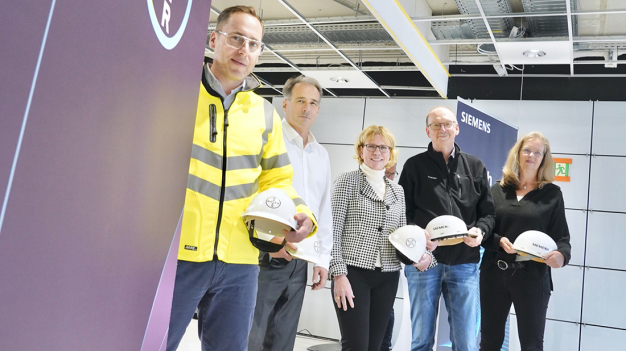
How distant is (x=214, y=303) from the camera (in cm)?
152

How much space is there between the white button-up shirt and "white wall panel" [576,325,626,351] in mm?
4554

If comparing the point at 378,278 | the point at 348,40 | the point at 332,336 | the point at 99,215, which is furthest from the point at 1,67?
the point at 348,40

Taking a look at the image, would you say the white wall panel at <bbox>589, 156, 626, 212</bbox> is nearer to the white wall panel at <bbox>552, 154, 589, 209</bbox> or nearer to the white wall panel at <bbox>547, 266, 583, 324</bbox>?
the white wall panel at <bbox>552, 154, 589, 209</bbox>

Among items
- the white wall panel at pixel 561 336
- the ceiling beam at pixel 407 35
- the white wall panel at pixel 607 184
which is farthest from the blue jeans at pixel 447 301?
the white wall panel at pixel 607 184

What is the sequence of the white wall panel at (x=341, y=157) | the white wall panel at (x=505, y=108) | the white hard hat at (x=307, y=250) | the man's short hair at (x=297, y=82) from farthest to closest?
the white wall panel at (x=505, y=108)
the white wall panel at (x=341, y=157)
the man's short hair at (x=297, y=82)
the white hard hat at (x=307, y=250)

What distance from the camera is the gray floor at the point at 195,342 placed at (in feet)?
15.9

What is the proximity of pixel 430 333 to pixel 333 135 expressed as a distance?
163 inches

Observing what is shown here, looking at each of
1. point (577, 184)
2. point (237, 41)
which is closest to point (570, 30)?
point (577, 184)

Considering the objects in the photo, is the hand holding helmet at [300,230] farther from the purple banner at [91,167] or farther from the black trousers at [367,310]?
the black trousers at [367,310]

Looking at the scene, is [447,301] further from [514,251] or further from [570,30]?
[570,30]

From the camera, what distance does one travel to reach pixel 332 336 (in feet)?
20.5

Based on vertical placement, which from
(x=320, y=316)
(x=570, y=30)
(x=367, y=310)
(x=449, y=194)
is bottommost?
(x=320, y=316)

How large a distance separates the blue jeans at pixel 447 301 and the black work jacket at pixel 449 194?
0.28ft

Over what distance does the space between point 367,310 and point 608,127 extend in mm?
4999
